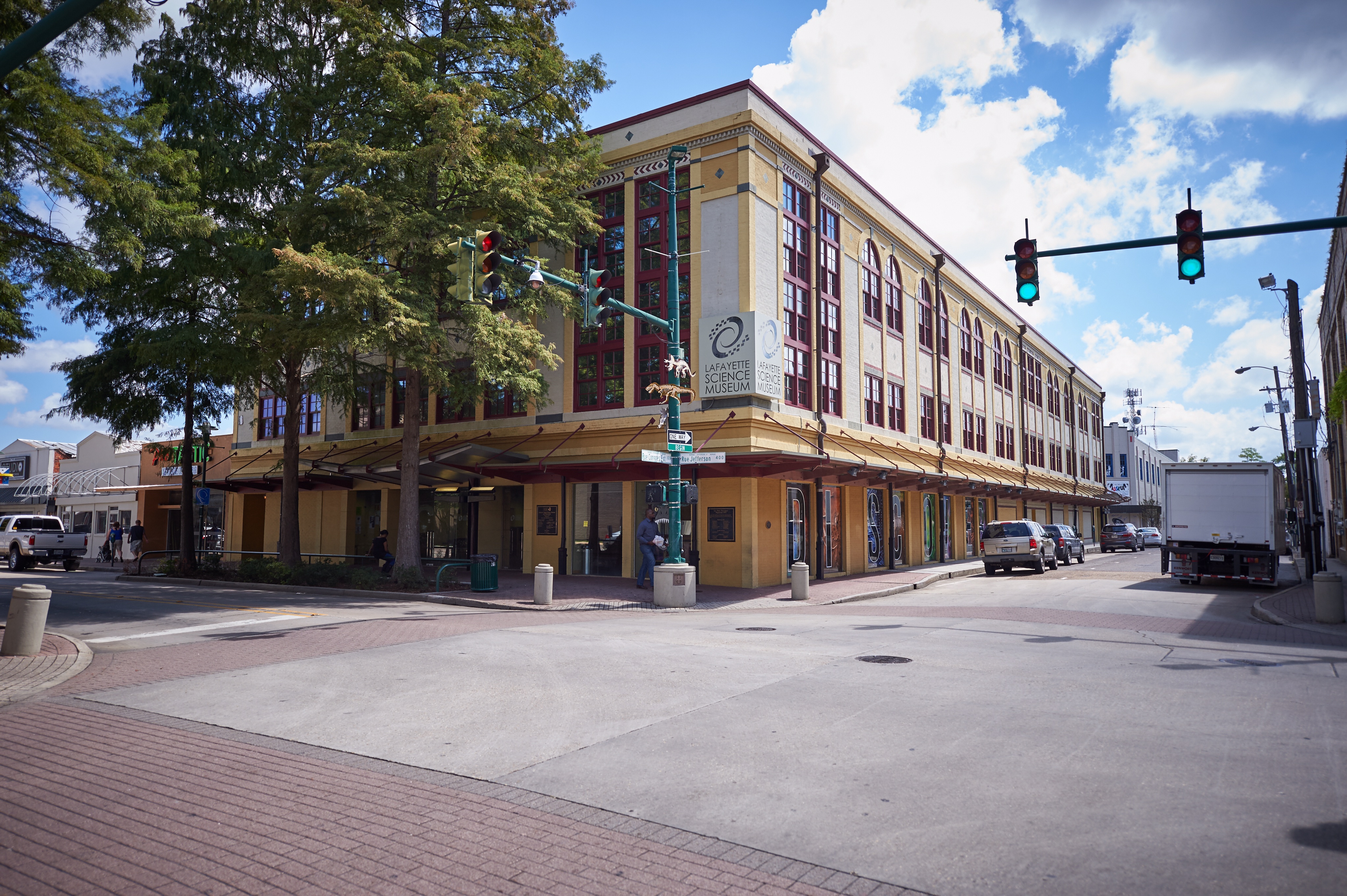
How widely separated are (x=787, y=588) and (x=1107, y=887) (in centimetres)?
1931

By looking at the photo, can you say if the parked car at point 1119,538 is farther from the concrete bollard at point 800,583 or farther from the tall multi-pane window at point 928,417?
the concrete bollard at point 800,583

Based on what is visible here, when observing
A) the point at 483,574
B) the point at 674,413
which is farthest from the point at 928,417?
the point at 483,574

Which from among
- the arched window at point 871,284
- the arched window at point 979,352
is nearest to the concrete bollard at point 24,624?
A: the arched window at point 871,284

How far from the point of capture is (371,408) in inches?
1294

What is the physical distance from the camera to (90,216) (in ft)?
44.1

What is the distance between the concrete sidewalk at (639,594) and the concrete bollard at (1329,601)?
893 centimetres

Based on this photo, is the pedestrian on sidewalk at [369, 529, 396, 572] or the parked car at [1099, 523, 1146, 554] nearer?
the pedestrian on sidewalk at [369, 529, 396, 572]

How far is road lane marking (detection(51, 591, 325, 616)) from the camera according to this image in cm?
1661

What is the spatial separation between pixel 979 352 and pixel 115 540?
44540 mm

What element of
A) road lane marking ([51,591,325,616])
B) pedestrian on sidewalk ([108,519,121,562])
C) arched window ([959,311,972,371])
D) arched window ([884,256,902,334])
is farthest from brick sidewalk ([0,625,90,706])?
arched window ([959,311,972,371])

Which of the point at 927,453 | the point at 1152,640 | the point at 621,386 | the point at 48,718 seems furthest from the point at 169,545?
the point at 1152,640

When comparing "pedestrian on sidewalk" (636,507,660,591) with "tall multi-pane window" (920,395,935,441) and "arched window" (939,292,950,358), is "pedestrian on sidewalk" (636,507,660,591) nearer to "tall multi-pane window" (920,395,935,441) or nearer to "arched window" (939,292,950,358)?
"tall multi-pane window" (920,395,935,441)

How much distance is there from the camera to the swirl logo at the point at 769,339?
2334 cm

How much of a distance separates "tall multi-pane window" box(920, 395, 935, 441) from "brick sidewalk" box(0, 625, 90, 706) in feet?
99.7
